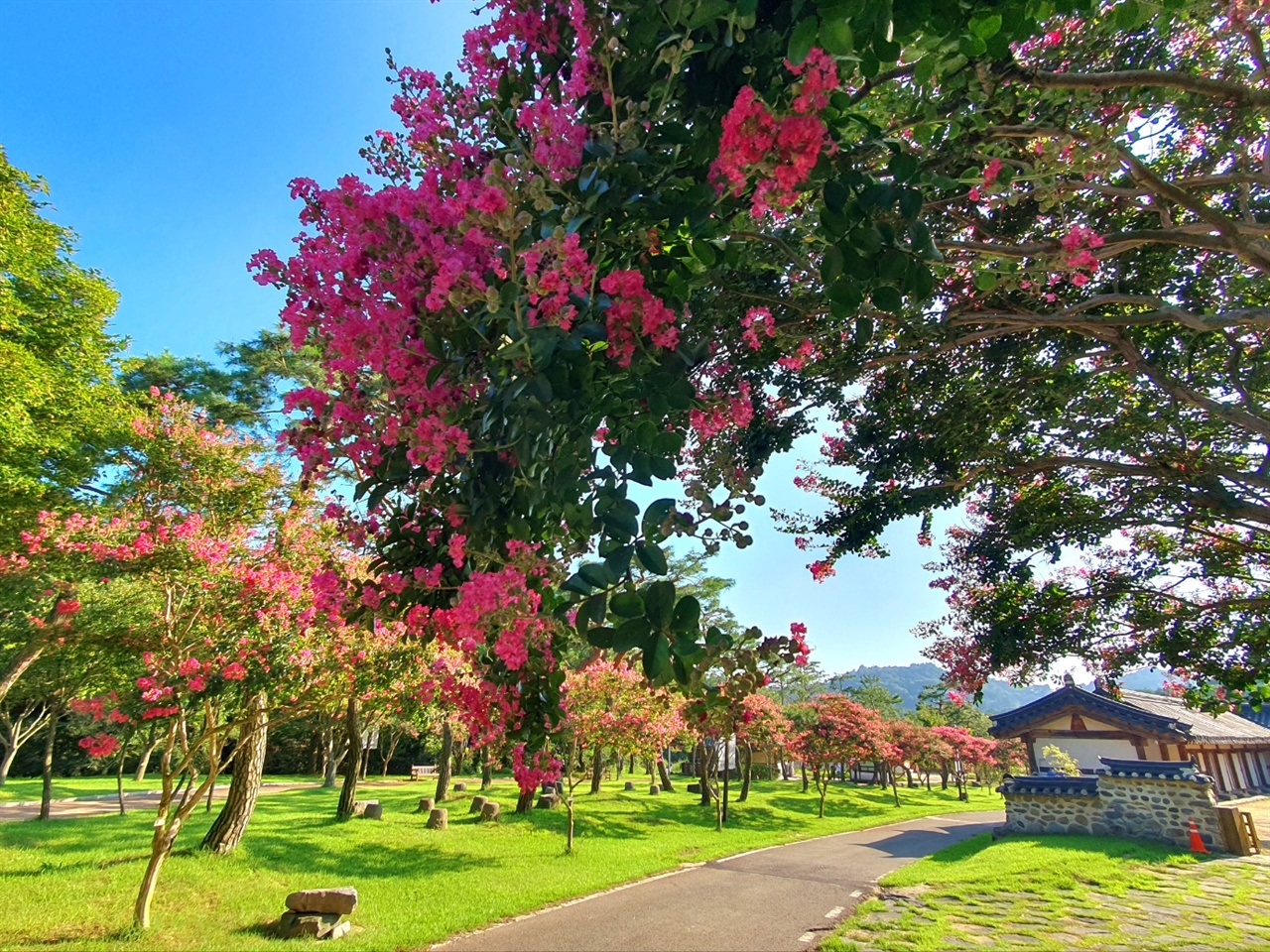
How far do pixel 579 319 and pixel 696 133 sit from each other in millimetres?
706

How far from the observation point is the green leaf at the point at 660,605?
168 centimetres

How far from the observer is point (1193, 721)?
2173 cm

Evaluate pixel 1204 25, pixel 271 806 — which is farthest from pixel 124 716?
pixel 271 806

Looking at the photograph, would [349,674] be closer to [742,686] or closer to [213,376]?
[742,686]

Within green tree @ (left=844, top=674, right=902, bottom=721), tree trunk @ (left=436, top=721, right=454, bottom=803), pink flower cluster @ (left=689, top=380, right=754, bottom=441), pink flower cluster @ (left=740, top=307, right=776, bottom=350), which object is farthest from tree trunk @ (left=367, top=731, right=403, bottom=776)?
pink flower cluster @ (left=689, top=380, right=754, bottom=441)

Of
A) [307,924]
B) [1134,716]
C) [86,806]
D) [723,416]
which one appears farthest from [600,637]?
[1134,716]

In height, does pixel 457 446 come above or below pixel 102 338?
below

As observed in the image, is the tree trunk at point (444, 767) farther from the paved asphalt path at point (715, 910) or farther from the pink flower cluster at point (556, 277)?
the pink flower cluster at point (556, 277)

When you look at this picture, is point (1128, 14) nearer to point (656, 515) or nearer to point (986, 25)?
point (986, 25)

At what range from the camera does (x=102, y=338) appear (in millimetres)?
11672

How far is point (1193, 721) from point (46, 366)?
31362mm

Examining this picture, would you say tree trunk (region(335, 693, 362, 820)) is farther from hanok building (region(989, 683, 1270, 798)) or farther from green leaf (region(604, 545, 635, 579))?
hanok building (region(989, 683, 1270, 798))

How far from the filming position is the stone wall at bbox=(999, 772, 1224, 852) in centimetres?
1251

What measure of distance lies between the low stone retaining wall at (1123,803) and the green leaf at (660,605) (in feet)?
52.8
